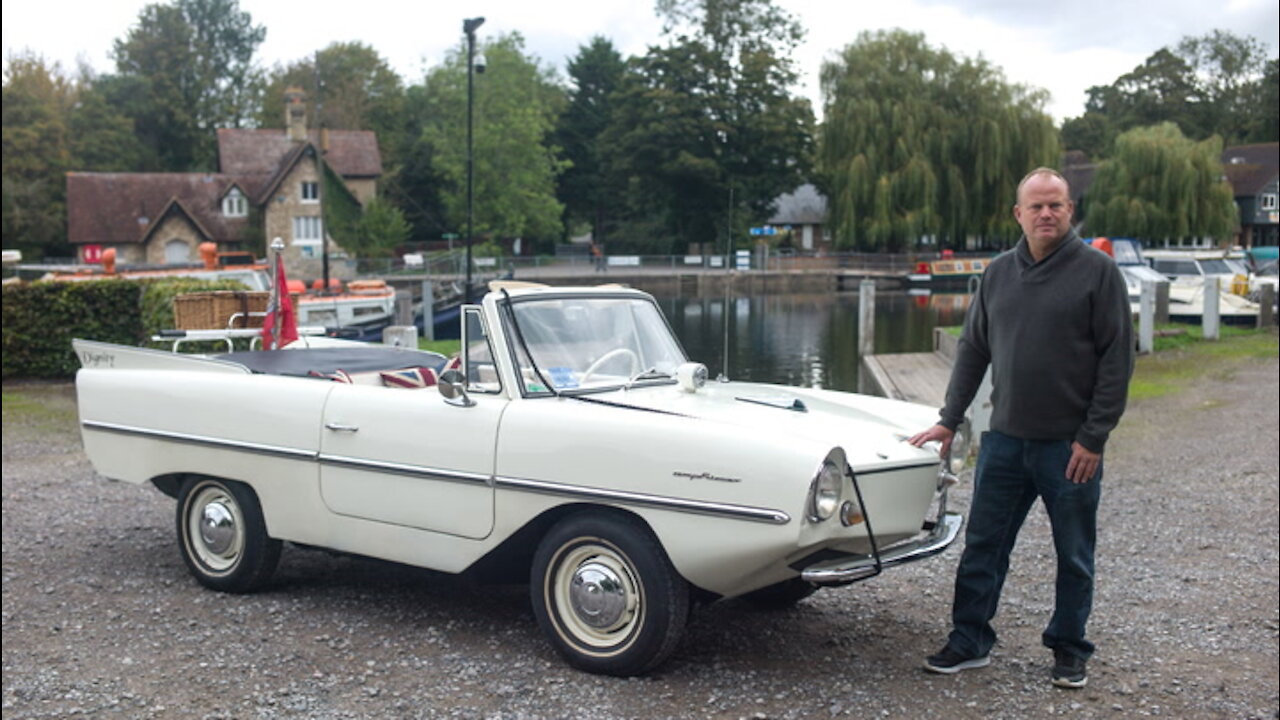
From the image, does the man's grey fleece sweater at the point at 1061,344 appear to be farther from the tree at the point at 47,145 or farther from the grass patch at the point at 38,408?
the tree at the point at 47,145

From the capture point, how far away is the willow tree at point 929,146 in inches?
2112

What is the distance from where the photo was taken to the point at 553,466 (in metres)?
5.51

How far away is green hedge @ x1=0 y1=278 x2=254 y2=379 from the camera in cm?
1936

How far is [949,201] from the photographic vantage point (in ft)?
180

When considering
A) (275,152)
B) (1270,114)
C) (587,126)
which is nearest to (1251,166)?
(1270,114)

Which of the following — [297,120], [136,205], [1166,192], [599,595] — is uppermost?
[297,120]

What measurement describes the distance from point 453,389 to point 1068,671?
118 inches

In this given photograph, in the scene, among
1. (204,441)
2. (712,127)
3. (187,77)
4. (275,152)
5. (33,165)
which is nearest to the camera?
(204,441)

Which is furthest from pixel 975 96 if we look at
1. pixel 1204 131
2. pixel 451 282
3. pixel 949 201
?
pixel 1204 131

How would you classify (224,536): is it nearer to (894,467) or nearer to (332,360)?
(332,360)

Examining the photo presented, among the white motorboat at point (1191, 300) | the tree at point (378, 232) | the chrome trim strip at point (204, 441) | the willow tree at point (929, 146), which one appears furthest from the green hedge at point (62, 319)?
the tree at point (378, 232)

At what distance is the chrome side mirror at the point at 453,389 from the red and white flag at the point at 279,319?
3669 mm

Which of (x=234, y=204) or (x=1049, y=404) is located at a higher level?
(x=234, y=204)

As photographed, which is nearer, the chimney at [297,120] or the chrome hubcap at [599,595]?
the chrome hubcap at [599,595]
